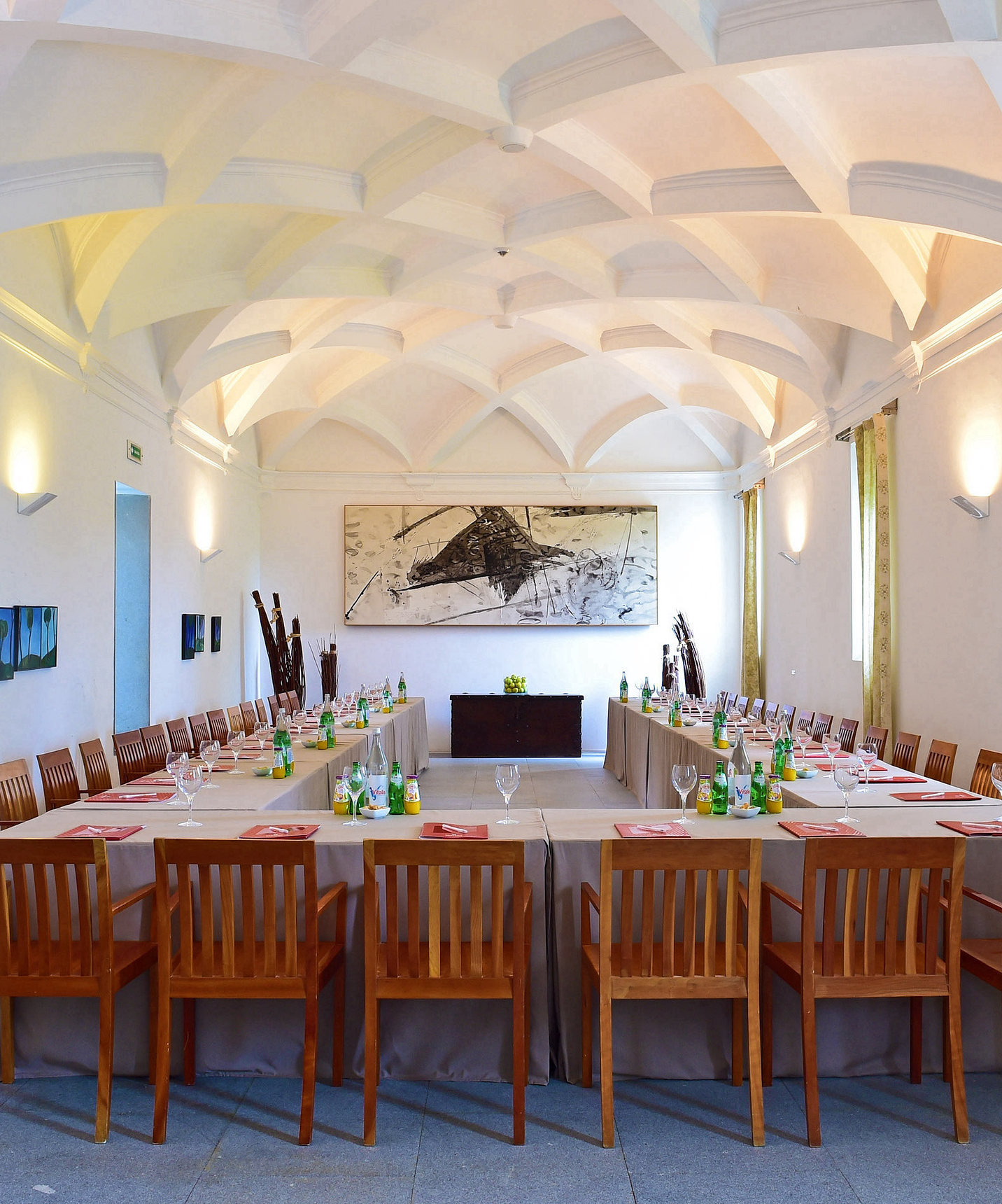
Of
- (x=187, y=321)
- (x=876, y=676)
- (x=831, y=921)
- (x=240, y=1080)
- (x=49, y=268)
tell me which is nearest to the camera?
(x=831, y=921)

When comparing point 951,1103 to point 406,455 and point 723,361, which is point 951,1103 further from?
point 406,455

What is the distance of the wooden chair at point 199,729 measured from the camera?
7891 millimetres

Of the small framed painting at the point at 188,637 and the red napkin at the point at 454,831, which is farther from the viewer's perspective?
the small framed painting at the point at 188,637

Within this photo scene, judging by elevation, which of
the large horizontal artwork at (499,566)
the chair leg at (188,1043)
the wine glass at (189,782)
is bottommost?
the chair leg at (188,1043)

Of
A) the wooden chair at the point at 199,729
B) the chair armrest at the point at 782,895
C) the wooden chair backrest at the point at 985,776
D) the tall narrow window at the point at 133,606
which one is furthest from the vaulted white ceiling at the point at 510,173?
the chair armrest at the point at 782,895

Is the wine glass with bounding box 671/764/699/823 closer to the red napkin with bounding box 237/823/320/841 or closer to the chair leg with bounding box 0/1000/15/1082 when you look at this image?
the red napkin with bounding box 237/823/320/841

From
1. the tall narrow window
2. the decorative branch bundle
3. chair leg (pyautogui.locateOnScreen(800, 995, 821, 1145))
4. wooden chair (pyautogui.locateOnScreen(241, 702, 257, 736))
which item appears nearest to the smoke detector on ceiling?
chair leg (pyautogui.locateOnScreen(800, 995, 821, 1145))

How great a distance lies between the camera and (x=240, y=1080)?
134 inches

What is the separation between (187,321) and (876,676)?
281 inches

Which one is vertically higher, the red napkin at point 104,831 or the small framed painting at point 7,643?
the small framed painting at point 7,643

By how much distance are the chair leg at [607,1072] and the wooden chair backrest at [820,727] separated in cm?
415

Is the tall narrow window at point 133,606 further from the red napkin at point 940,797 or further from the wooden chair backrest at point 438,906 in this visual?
the red napkin at point 940,797

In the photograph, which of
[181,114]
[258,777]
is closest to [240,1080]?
[258,777]

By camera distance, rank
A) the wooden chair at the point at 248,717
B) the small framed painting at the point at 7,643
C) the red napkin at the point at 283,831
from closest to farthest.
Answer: the red napkin at the point at 283,831 → the small framed painting at the point at 7,643 → the wooden chair at the point at 248,717
